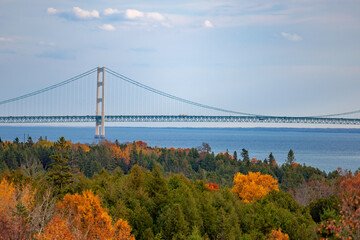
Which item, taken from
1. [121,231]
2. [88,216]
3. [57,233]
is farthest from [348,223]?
[88,216]

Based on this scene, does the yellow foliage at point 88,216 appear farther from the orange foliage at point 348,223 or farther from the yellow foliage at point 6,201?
the orange foliage at point 348,223

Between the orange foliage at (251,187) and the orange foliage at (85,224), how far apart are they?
1304 cm

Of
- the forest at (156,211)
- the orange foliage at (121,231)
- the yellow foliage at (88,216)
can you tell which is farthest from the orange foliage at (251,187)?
the orange foliage at (121,231)

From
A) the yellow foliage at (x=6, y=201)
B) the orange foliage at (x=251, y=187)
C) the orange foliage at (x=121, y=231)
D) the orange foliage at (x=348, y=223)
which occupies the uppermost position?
the orange foliage at (x=348, y=223)

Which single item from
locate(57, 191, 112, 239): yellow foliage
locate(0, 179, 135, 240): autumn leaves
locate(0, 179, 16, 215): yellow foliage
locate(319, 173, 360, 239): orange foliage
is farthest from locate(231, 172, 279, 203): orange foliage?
locate(319, 173, 360, 239): orange foliage

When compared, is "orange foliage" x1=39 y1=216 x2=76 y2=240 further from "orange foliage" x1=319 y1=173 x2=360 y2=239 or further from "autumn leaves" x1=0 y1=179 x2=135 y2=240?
"orange foliage" x1=319 y1=173 x2=360 y2=239

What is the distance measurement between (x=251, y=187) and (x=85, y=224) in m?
15.4

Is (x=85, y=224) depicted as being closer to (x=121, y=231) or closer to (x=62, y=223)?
→ (x=121, y=231)

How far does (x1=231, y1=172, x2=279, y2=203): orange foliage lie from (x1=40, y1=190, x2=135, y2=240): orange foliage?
1304cm

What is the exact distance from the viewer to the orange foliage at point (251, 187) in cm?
2938

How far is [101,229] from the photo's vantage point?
14.7 m

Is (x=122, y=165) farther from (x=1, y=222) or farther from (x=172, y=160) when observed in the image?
(x=1, y=222)

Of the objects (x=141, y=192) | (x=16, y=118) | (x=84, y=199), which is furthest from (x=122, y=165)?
(x=84, y=199)

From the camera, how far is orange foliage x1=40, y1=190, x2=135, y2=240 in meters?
11.4
